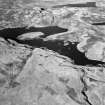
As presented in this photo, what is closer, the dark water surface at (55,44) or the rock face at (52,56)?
the rock face at (52,56)

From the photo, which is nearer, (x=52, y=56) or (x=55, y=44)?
(x=52, y=56)

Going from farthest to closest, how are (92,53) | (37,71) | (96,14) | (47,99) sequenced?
(96,14) < (92,53) < (37,71) < (47,99)

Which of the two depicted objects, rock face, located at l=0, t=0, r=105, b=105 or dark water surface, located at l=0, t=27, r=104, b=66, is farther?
dark water surface, located at l=0, t=27, r=104, b=66

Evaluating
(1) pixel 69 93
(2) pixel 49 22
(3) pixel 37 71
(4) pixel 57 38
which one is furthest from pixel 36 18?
(1) pixel 69 93

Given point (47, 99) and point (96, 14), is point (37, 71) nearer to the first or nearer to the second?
point (47, 99)
